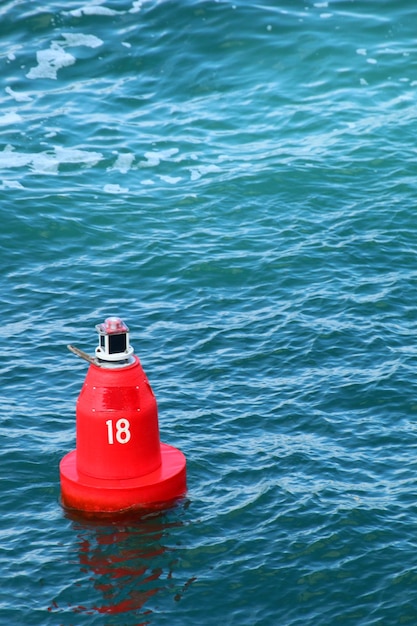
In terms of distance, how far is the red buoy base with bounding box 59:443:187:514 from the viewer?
1056 centimetres

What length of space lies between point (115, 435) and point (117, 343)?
0.91m

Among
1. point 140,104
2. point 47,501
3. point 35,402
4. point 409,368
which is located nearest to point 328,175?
point 140,104

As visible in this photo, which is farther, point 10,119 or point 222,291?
point 10,119

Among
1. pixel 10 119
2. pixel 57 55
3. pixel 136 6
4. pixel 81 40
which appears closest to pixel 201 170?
pixel 10 119

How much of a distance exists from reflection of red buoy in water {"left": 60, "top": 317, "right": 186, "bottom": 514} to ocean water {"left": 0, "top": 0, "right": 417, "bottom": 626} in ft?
1.03

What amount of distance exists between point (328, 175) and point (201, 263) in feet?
14.8

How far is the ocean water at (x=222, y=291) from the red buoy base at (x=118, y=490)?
A: 187 mm

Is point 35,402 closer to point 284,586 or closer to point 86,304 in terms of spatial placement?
point 86,304

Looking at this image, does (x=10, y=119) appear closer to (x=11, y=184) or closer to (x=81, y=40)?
(x=11, y=184)

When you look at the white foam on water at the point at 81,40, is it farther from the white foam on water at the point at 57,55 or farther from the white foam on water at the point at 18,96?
the white foam on water at the point at 18,96

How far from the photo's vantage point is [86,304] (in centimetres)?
1627

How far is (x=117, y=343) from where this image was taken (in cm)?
1055

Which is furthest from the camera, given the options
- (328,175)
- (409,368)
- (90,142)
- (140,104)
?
(140,104)

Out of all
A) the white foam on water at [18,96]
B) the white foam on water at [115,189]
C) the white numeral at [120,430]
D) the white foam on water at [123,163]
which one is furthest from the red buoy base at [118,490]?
the white foam on water at [18,96]
